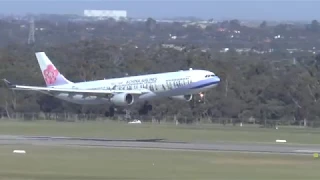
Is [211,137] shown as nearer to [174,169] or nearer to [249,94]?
[174,169]

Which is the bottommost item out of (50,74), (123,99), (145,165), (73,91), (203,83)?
(145,165)

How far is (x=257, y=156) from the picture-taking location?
214ft

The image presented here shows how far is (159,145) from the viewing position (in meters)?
74.2

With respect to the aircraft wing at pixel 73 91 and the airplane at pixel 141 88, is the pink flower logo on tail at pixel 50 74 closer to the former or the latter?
the airplane at pixel 141 88

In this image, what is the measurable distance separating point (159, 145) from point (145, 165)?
16.5 meters

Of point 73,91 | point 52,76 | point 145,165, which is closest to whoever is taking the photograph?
point 145,165

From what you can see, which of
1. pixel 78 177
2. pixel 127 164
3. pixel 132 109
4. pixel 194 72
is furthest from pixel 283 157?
pixel 132 109

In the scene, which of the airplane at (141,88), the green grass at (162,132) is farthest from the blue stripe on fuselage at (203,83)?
the green grass at (162,132)

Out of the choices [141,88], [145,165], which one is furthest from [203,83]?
[145,165]

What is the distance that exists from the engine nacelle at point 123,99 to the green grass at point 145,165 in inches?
1054

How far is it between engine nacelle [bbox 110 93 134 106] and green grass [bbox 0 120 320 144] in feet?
7.39

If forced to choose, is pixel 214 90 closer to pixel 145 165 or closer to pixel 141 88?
pixel 141 88

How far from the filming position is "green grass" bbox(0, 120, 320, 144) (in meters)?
86.8

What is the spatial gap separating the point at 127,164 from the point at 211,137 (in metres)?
30.0
